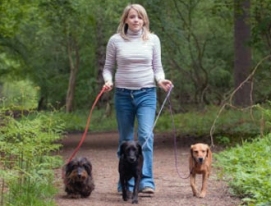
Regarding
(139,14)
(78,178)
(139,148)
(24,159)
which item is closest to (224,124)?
(139,14)

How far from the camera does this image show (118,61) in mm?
9133

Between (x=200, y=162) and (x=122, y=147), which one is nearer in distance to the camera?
(x=122, y=147)

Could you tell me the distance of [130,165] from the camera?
8703 mm

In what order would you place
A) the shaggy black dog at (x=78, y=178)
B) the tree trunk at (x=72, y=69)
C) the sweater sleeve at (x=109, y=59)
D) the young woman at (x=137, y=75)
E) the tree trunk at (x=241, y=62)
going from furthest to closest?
1. the tree trunk at (x=72, y=69)
2. the tree trunk at (x=241, y=62)
3. the sweater sleeve at (x=109, y=59)
4. the young woman at (x=137, y=75)
5. the shaggy black dog at (x=78, y=178)

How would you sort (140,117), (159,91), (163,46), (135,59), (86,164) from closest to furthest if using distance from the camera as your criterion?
1. (86,164)
2. (135,59)
3. (140,117)
4. (163,46)
5. (159,91)

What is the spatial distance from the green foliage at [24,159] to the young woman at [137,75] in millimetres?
983

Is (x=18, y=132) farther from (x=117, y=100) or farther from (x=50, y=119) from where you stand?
(x=117, y=100)

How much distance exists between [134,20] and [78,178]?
1.99m

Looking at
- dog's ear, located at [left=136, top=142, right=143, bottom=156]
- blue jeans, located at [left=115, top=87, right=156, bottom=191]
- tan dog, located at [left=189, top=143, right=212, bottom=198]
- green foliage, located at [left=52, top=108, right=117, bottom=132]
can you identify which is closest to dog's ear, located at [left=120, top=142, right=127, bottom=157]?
dog's ear, located at [left=136, top=142, right=143, bottom=156]

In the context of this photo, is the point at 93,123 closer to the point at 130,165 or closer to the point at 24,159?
the point at 130,165

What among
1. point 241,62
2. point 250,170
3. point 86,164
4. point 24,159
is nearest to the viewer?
point 24,159

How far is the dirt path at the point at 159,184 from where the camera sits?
8.84 metres

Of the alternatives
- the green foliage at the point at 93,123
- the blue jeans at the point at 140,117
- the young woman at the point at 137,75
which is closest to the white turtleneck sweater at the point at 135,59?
the young woman at the point at 137,75

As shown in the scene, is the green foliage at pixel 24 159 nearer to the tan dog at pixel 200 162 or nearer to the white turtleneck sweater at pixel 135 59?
the white turtleneck sweater at pixel 135 59
